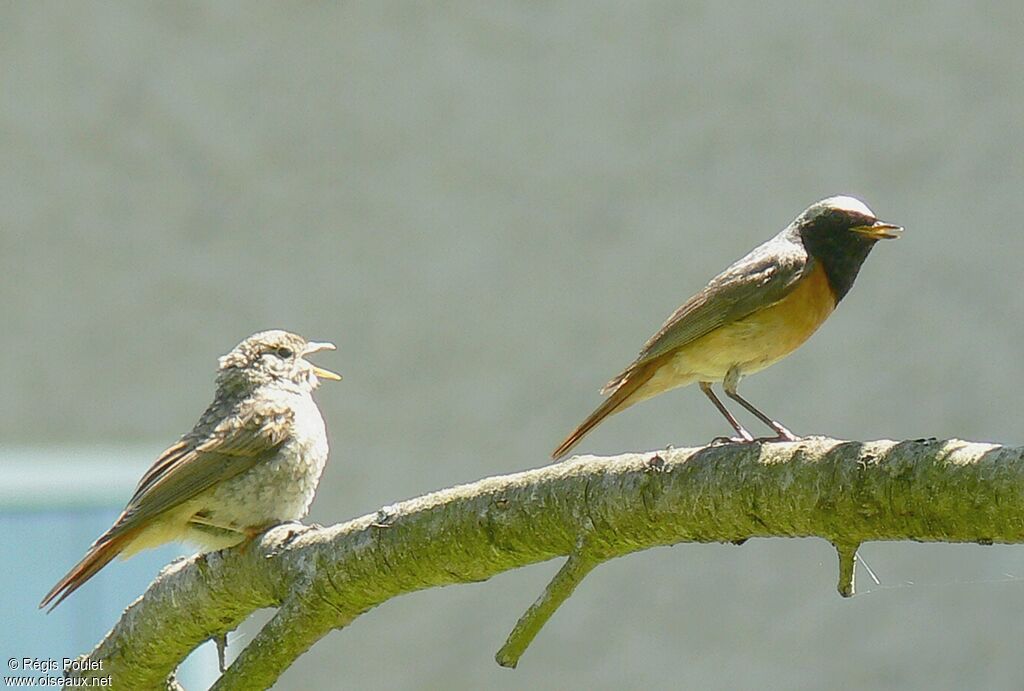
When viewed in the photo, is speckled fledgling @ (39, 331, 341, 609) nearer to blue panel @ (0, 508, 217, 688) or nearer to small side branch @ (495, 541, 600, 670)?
small side branch @ (495, 541, 600, 670)

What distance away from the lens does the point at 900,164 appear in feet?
22.2

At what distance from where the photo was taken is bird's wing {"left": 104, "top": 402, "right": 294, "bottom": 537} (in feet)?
12.3

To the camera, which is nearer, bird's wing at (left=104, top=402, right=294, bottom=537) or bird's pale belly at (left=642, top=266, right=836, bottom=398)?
bird's pale belly at (left=642, top=266, right=836, bottom=398)

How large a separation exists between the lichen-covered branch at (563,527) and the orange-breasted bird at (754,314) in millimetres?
754

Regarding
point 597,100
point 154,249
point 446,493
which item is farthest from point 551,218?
point 446,493

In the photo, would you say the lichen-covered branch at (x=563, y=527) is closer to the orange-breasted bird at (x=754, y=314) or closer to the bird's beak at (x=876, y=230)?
the orange-breasted bird at (x=754, y=314)

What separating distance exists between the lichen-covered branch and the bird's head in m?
1.07

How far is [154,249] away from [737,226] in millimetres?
2614

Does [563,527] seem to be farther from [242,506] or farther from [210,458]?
[210,458]

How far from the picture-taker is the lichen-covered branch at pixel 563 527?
2.18 metres

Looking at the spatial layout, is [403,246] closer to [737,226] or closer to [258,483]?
[737,226]

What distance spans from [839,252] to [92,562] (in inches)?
82.6

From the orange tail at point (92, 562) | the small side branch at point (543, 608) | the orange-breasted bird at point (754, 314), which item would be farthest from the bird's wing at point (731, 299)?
the orange tail at point (92, 562)

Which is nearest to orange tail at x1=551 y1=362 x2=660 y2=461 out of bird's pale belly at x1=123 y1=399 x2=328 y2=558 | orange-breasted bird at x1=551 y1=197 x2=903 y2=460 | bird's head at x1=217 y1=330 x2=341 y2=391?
orange-breasted bird at x1=551 y1=197 x2=903 y2=460
